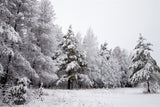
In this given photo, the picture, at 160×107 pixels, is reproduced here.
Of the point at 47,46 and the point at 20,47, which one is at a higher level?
the point at 47,46

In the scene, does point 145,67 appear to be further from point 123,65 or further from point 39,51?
point 123,65

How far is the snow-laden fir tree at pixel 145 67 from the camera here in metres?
20.9

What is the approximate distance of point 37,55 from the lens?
16297 millimetres

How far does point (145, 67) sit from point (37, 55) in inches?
649

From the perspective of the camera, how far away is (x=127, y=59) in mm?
53000

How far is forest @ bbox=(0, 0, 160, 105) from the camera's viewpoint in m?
9.48

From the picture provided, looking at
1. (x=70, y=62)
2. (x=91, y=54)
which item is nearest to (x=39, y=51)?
(x=70, y=62)

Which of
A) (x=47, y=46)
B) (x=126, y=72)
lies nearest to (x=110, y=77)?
(x=126, y=72)

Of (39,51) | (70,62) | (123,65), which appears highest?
(123,65)

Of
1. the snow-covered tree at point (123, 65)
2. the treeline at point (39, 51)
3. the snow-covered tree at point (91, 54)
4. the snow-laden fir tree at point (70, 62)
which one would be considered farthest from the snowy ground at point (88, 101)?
the snow-covered tree at point (123, 65)

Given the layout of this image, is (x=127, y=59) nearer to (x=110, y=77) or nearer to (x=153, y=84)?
(x=110, y=77)

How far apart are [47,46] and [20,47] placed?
5.61 metres

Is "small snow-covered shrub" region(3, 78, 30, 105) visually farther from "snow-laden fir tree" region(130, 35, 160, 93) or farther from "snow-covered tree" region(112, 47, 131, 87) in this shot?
"snow-covered tree" region(112, 47, 131, 87)

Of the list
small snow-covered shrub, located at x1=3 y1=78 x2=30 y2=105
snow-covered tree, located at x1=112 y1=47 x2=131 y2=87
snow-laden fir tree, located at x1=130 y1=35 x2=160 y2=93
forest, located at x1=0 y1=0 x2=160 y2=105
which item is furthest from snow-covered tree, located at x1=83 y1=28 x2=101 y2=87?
small snow-covered shrub, located at x1=3 y1=78 x2=30 y2=105
